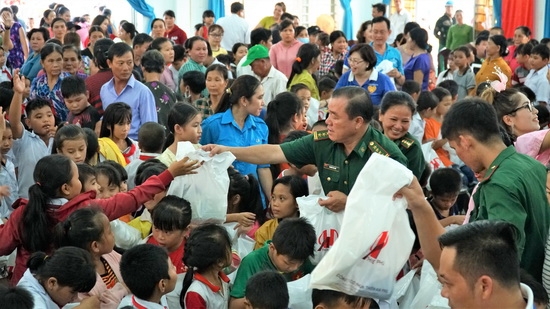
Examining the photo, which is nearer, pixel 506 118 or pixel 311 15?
pixel 506 118

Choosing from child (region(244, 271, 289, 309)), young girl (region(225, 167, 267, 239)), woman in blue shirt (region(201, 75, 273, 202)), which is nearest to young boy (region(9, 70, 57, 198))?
Answer: woman in blue shirt (region(201, 75, 273, 202))

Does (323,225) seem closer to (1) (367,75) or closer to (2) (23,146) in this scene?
(2) (23,146)

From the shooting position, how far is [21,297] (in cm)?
302

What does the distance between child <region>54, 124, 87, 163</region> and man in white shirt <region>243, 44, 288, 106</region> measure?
3.11 meters

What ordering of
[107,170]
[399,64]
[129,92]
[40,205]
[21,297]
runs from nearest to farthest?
[21,297] → [40,205] → [107,170] → [129,92] → [399,64]

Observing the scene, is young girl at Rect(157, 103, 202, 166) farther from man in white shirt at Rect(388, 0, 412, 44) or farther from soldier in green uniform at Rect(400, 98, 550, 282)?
man in white shirt at Rect(388, 0, 412, 44)

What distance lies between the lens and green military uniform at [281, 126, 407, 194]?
397 cm

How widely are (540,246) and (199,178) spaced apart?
5.67 ft

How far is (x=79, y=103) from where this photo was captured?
5918 mm

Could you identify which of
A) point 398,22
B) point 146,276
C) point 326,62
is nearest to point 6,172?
point 146,276

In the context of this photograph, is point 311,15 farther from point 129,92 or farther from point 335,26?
point 129,92

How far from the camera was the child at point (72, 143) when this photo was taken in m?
4.71

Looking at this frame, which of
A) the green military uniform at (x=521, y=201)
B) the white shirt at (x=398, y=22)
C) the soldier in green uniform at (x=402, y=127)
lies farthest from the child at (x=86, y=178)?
the white shirt at (x=398, y=22)

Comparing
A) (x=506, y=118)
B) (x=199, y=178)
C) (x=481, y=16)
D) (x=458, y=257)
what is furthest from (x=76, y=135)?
(x=481, y=16)
